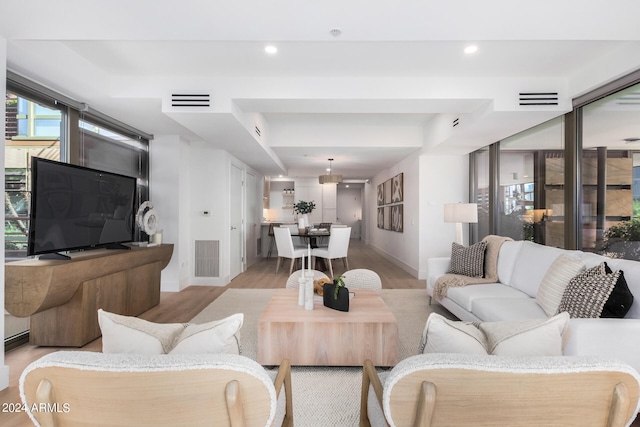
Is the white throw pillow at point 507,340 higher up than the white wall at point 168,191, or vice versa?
the white wall at point 168,191

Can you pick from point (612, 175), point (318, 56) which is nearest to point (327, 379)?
point (318, 56)

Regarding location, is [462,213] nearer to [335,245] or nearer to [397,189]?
[335,245]

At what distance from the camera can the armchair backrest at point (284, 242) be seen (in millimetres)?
5734

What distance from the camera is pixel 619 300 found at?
1.83m

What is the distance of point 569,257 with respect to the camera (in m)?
2.40

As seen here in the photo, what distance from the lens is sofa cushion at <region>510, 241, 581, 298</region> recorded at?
271cm

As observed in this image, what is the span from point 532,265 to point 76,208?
423 cm

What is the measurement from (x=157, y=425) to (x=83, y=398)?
208 mm

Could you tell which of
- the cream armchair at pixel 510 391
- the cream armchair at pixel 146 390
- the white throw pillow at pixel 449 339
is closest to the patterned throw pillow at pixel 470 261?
the white throw pillow at pixel 449 339

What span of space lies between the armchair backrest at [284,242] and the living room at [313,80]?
0.93 metres

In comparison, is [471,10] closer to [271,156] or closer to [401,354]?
[401,354]

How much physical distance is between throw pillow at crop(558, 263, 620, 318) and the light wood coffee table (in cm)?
111

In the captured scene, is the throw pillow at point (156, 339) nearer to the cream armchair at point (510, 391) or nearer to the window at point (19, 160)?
the cream armchair at point (510, 391)

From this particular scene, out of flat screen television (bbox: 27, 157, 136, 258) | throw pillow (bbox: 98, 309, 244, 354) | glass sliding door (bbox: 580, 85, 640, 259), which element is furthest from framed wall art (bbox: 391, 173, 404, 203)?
throw pillow (bbox: 98, 309, 244, 354)
